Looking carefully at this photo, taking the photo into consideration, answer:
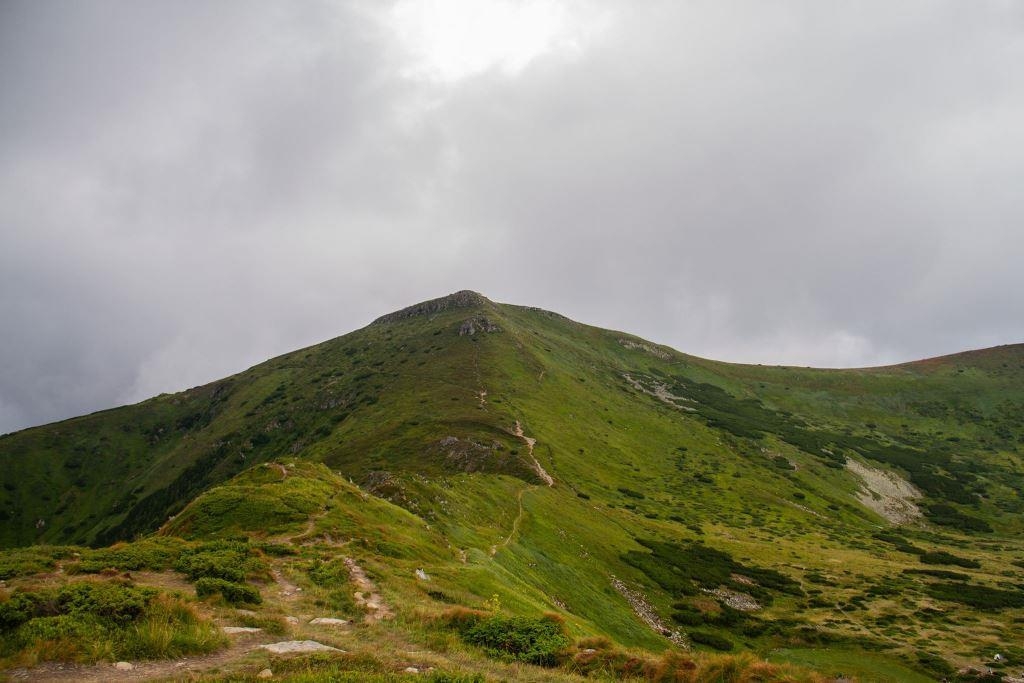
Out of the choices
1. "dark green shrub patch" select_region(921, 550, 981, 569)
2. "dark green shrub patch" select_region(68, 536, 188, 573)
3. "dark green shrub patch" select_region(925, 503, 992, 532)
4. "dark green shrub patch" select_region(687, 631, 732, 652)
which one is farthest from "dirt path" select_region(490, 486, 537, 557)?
"dark green shrub patch" select_region(925, 503, 992, 532)

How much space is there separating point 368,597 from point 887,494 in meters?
137

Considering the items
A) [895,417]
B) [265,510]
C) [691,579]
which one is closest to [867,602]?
[691,579]

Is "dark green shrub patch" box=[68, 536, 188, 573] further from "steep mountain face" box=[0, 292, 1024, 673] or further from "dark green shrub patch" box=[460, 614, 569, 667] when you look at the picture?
"dark green shrub patch" box=[460, 614, 569, 667]

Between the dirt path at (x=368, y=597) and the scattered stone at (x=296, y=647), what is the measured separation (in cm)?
358

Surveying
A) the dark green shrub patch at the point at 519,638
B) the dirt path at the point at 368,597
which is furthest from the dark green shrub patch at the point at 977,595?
the dirt path at the point at 368,597

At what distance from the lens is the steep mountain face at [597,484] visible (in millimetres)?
39156

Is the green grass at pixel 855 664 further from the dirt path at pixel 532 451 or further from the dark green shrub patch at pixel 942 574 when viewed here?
the dark green shrub patch at pixel 942 574

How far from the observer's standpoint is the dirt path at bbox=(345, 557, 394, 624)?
713 inches

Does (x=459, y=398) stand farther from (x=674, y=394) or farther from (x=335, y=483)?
(x=674, y=394)

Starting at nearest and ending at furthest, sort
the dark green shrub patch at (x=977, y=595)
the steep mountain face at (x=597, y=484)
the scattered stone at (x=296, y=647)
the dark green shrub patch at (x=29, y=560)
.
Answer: the scattered stone at (x=296, y=647), the dark green shrub patch at (x=29, y=560), the steep mountain face at (x=597, y=484), the dark green shrub patch at (x=977, y=595)

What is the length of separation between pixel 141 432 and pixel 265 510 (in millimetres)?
200779

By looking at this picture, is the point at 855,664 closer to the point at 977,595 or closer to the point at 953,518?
the point at 977,595

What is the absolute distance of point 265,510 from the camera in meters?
29.9

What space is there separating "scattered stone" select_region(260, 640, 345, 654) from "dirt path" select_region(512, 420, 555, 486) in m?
57.5
